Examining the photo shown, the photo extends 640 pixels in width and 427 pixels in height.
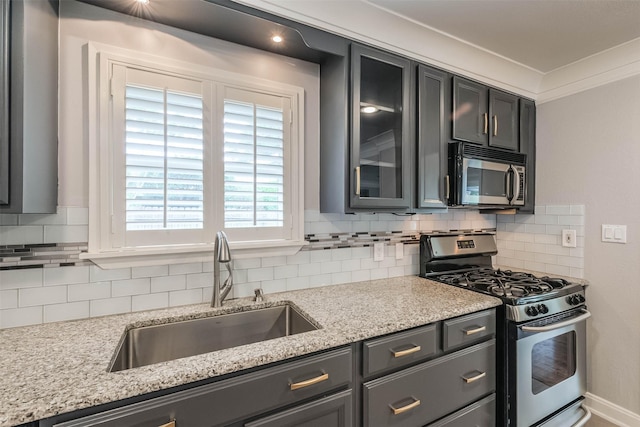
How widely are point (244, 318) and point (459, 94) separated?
1.87 metres

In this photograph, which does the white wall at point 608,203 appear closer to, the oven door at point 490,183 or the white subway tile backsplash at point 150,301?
the oven door at point 490,183

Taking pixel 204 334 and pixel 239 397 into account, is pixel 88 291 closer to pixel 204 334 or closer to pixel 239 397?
pixel 204 334

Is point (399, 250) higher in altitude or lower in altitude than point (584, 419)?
higher

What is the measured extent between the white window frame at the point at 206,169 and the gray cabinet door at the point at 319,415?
798 millimetres

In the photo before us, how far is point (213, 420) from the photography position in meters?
0.94

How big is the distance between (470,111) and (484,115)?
146mm

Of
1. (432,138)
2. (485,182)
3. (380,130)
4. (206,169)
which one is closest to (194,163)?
(206,169)

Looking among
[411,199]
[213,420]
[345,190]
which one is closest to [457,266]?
[411,199]

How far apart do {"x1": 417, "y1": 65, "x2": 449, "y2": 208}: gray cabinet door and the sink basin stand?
1.04 m

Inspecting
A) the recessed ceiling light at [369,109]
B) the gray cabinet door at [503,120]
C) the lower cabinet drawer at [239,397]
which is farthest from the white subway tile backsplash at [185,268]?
the gray cabinet door at [503,120]

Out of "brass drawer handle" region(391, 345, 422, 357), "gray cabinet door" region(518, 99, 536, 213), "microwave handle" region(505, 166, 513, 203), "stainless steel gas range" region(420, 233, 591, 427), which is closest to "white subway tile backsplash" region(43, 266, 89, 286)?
"brass drawer handle" region(391, 345, 422, 357)

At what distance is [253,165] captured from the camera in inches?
65.2

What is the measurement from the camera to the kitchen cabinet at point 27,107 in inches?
39.3

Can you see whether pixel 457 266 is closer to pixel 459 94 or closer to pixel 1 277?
pixel 459 94
